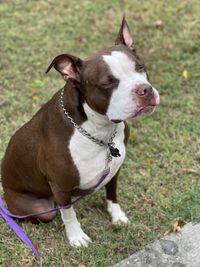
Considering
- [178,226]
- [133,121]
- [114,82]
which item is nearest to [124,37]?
[114,82]

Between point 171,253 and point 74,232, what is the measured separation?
0.74 metres

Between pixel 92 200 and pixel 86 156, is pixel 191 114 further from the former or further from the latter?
pixel 86 156

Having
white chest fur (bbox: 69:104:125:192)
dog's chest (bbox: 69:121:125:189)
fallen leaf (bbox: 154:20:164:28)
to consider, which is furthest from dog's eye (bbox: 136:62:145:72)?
fallen leaf (bbox: 154:20:164:28)

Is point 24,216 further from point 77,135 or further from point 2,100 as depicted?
point 2,100

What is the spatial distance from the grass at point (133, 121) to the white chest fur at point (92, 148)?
0.59 meters

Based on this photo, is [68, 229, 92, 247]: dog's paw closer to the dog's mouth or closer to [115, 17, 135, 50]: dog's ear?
the dog's mouth

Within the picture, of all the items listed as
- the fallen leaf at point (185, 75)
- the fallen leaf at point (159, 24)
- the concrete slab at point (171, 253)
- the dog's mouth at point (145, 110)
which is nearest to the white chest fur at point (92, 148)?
the dog's mouth at point (145, 110)

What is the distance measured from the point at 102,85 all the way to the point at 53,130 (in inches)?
21.9

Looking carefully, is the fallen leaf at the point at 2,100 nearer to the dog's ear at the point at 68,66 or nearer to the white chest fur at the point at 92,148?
the white chest fur at the point at 92,148

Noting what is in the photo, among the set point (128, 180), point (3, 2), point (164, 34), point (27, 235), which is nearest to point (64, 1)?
point (3, 2)

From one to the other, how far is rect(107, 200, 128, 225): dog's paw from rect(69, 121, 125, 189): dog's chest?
1.71 feet

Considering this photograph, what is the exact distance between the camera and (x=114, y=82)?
279 centimetres

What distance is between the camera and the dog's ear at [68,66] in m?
2.93

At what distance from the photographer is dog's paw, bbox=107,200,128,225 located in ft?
12.6
